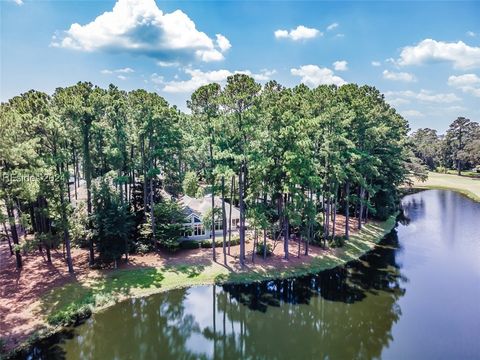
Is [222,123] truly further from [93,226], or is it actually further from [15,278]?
[15,278]

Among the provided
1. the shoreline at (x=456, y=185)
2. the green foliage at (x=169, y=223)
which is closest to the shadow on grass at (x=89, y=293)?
the green foliage at (x=169, y=223)

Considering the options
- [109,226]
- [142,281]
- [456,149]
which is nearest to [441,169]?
[456,149]

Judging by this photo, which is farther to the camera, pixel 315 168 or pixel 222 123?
pixel 315 168

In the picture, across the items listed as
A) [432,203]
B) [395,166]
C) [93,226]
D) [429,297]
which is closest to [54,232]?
[93,226]

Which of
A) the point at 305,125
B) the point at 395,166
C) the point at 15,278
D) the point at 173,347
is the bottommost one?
the point at 173,347

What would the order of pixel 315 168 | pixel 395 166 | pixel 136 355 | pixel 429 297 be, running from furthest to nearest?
pixel 395 166 < pixel 315 168 < pixel 429 297 < pixel 136 355

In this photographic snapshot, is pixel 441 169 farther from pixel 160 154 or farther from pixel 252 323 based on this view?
pixel 252 323

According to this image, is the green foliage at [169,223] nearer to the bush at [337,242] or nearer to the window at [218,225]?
the window at [218,225]
